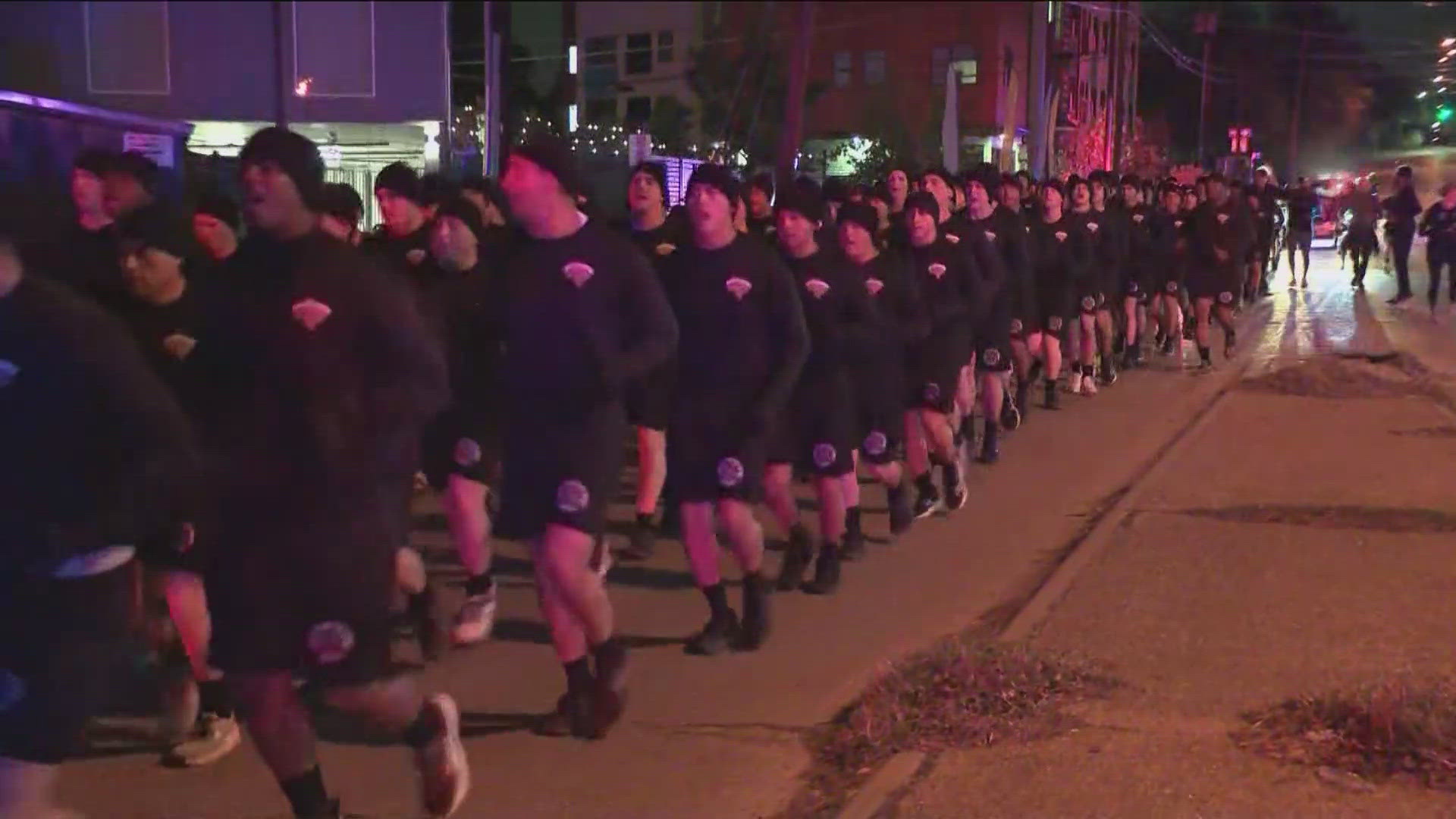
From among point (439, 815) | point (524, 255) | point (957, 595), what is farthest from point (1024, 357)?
point (439, 815)

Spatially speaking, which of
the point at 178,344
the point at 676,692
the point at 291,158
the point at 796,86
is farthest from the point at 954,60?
the point at 291,158

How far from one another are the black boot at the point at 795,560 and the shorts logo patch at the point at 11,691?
459cm

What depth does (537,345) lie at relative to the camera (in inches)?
202

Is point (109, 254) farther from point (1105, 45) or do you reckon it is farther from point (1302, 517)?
point (1105, 45)

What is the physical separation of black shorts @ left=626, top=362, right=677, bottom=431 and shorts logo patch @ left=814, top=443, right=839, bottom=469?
1.12 metres

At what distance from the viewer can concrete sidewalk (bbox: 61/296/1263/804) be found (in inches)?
193

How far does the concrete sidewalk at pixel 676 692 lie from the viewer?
193 inches

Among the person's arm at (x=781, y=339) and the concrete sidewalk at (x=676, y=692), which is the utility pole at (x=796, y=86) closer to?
the concrete sidewalk at (x=676, y=692)

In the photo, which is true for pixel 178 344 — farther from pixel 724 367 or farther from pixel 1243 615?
pixel 1243 615

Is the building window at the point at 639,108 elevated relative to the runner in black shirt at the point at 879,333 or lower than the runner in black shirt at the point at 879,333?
elevated

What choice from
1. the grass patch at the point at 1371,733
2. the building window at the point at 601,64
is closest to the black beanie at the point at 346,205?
the grass patch at the point at 1371,733

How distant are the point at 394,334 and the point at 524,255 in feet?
4.40

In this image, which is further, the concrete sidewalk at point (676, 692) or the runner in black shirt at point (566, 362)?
the runner in black shirt at point (566, 362)

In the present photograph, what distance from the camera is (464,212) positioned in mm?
6941
